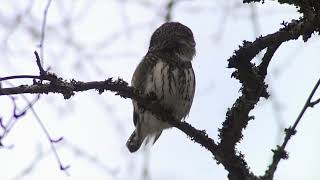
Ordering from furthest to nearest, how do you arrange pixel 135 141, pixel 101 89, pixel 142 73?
pixel 135 141
pixel 142 73
pixel 101 89

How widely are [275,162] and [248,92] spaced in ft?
2.93

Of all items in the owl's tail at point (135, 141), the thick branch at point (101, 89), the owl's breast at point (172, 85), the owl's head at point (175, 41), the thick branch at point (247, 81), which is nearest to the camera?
the thick branch at point (247, 81)

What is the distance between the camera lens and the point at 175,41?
4.63 meters

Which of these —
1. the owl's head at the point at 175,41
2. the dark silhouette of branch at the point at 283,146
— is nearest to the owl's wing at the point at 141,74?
the owl's head at the point at 175,41

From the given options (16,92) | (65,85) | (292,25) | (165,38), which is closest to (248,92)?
(292,25)

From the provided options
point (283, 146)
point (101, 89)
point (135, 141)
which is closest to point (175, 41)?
point (135, 141)

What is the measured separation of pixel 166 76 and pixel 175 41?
16.9 inches

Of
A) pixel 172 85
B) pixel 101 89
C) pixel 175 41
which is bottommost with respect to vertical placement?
pixel 101 89

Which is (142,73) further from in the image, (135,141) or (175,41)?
(135,141)

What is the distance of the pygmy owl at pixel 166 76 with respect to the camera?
14.1ft

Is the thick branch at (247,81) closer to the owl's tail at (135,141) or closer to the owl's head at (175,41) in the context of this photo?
the owl's head at (175,41)

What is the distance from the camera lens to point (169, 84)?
4312 mm

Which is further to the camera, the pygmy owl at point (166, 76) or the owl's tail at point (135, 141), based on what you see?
the owl's tail at point (135, 141)

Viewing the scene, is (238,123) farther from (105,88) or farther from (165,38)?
(165,38)
